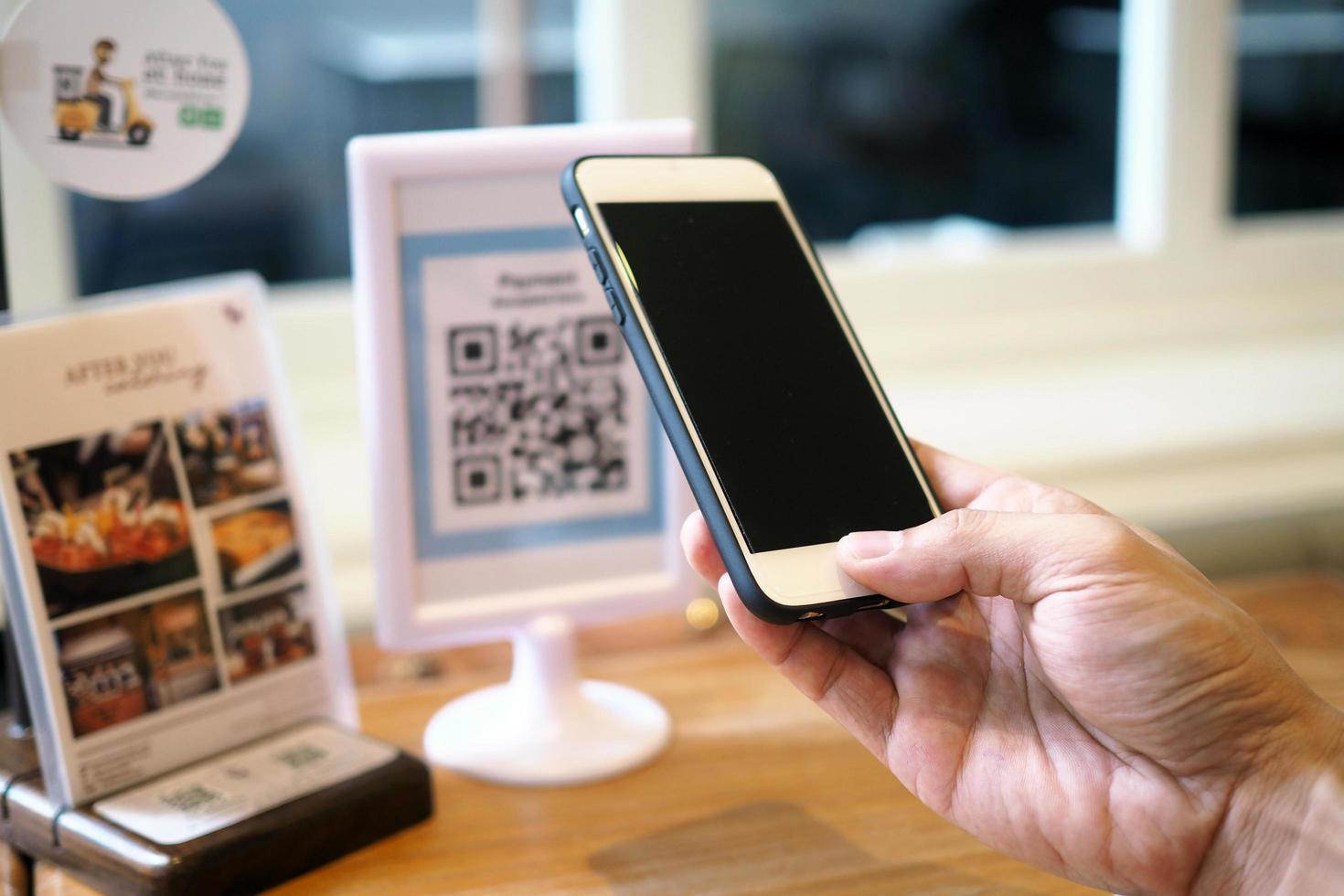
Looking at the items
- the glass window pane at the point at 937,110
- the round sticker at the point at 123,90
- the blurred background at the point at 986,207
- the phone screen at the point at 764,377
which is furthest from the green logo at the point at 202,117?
the glass window pane at the point at 937,110

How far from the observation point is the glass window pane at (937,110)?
184 cm

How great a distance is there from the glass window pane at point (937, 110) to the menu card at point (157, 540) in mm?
1260

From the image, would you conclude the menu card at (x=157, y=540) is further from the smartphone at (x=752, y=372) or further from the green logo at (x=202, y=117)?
the smartphone at (x=752, y=372)

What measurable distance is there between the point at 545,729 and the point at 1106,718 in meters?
0.32

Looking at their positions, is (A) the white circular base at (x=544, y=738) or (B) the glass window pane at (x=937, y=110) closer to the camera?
(A) the white circular base at (x=544, y=738)

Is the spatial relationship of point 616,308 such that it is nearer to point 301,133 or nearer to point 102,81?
point 102,81

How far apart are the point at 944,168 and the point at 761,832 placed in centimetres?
155

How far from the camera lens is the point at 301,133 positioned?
2158 mm

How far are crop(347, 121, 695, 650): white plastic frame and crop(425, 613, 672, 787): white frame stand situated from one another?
0.08 ft

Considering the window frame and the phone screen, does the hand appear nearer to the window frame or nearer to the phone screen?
the phone screen

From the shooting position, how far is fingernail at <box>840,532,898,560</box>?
545mm

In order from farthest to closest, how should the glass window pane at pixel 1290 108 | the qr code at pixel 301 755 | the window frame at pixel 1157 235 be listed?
the glass window pane at pixel 1290 108 → the window frame at pixel 1157 235 → the qr code at pixel 301 755

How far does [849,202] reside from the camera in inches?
76.7

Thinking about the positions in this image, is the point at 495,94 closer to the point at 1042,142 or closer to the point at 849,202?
the point at 849,202
